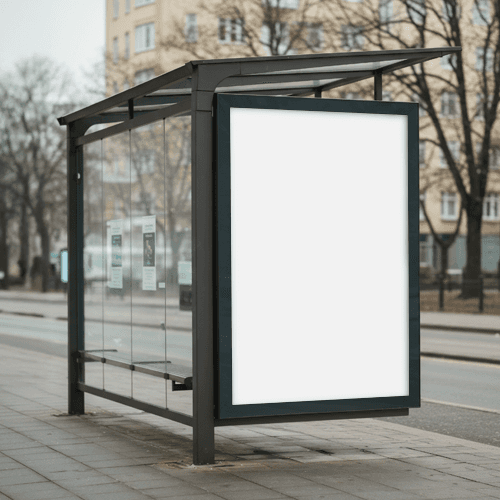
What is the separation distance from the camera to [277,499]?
5.22 m

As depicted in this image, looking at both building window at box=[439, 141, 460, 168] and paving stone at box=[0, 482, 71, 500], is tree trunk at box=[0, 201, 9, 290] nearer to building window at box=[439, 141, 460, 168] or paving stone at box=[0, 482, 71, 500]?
building window at box=[439, 141, 460, 168]

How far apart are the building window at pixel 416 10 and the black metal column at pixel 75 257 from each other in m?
22.8

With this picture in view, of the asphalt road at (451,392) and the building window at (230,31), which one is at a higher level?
the building window at (230,31)

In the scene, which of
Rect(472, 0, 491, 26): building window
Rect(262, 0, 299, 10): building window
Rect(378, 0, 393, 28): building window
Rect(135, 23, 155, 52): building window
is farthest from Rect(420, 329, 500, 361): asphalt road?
Rect(135, 23, 155, 52): building window

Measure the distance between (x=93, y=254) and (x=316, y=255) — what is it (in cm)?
278

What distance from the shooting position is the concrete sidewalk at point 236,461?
17.8ft

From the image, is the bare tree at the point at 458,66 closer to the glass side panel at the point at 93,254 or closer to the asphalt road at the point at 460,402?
the asphalt road at the point at 460,402

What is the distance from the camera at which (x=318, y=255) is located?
668 cm

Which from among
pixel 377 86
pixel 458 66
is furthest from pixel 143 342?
pixel 458 66

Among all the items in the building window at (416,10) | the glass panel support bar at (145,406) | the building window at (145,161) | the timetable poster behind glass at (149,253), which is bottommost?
the glass panel support bar at (145,406)

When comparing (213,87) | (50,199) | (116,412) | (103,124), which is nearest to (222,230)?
(213,87)

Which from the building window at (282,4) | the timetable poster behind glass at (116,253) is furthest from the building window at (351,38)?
the timetable poster behind glass at (116,253)

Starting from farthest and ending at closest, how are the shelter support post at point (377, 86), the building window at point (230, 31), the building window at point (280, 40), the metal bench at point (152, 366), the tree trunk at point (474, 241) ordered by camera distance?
1. the building window at point (280, 40)
2. the building window at point (230, 31)
3. the tree trunk at point (474, 241)
4. the shelter support post at point (377, 86)
5. the metal bench at point (152, 366)

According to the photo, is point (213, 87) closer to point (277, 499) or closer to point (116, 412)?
point (277, 499)
